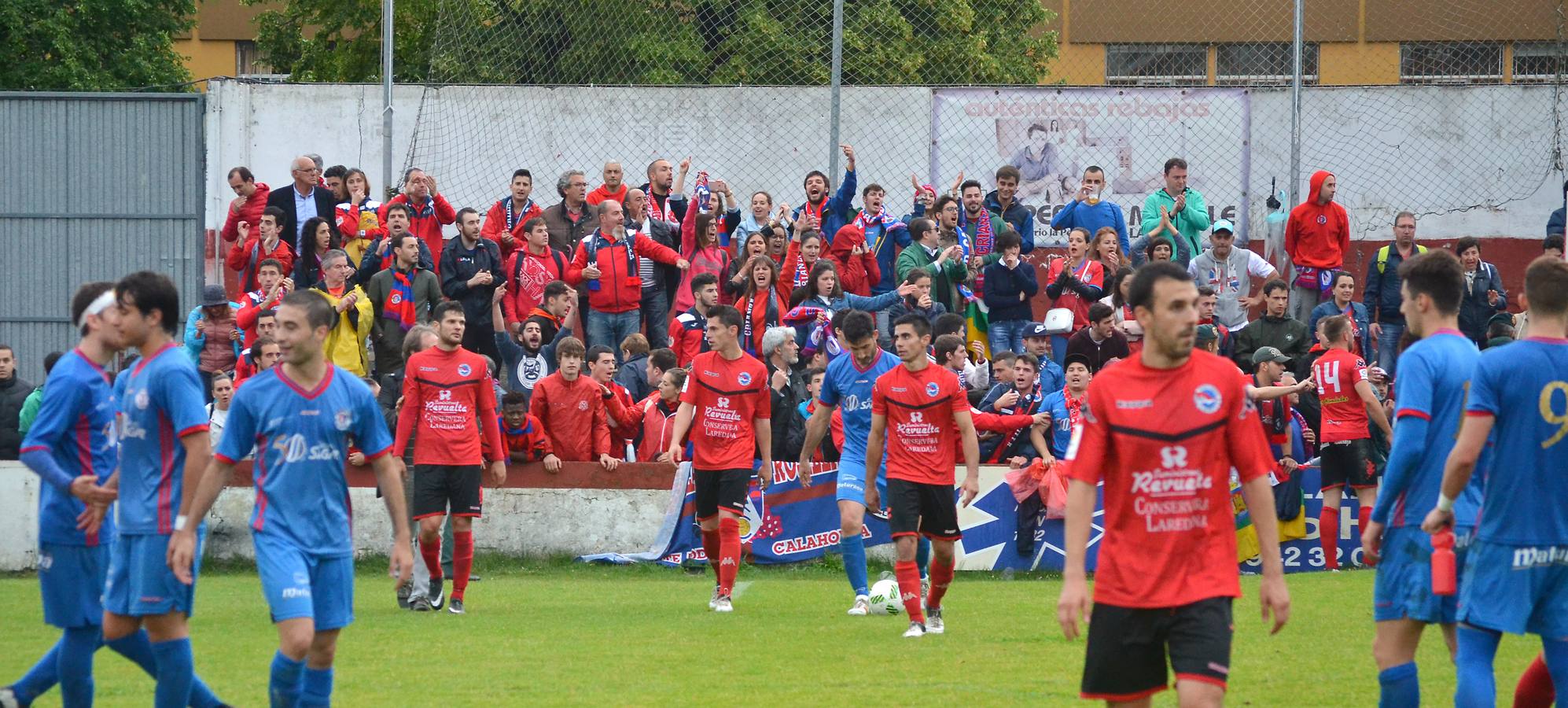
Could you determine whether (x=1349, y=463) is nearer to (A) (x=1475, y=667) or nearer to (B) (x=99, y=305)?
(A) (x=1475, y=667)

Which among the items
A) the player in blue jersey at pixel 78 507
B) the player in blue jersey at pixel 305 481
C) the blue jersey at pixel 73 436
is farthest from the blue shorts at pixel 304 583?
the blue jersey at pixel 73 436

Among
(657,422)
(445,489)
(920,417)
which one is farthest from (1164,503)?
(657,422)

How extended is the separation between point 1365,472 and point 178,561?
11.4 metres

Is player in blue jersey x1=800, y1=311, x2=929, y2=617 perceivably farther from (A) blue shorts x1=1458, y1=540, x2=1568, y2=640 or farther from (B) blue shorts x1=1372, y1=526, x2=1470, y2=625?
(A) blue shorts x1=1458, y1=540, x2=1568, y2=640

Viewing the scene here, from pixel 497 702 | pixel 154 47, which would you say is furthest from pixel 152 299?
pixel 154 47

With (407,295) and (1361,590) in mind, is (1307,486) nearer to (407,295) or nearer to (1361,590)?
(1361,590)

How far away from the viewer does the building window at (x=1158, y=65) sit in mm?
21969

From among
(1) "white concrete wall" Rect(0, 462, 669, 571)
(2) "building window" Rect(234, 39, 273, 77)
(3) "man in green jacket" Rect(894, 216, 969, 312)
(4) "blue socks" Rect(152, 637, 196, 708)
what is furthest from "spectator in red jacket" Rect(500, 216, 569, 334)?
(2) "building window" Rect(234, 39, 273, 77)

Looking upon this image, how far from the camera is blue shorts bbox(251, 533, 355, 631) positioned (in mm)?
6836

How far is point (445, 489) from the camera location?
41.2 ft

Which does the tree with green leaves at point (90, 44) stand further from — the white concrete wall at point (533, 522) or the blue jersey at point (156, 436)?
the blue jersey at point (156, 436)

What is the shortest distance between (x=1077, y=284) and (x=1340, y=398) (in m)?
3.51

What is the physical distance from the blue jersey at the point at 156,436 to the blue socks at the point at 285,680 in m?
0.76

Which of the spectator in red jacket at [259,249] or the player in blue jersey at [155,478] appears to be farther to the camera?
the spectator in red jacket at [259,249]
